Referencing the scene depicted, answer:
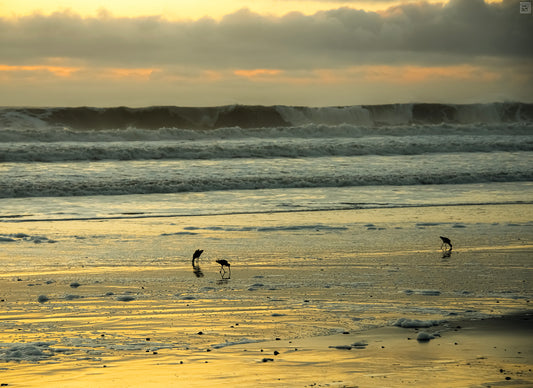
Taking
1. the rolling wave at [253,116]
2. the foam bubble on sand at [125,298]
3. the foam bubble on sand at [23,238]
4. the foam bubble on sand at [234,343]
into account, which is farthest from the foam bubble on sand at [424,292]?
the rolling wave at [253,116]

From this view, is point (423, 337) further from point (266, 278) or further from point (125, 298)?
point (125, 298)

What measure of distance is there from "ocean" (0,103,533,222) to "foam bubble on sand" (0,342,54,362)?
9.50 metres

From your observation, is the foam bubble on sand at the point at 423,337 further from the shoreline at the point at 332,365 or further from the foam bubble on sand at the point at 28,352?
the foam bubble on sand at the point at 28,352

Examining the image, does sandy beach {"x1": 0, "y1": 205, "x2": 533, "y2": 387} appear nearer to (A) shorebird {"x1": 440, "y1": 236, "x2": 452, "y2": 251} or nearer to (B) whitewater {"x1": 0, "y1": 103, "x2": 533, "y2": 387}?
(B) whitewater {"x1": 0, "y1": 103, "x2": 533, "y2": 387}

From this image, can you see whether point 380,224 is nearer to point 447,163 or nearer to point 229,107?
point 447,163

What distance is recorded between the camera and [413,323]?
6898 mm

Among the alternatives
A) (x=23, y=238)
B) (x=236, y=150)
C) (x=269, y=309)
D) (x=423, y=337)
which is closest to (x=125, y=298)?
(x=269, y=309)

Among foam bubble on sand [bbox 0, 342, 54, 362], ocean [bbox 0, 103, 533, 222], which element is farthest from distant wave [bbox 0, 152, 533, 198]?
foam bubble on sand [bbox 0, 342, 54, 362]

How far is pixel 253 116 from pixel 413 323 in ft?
187

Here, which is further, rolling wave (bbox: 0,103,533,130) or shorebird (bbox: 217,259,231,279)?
rolling wave (bbox: 0,103,533,130)

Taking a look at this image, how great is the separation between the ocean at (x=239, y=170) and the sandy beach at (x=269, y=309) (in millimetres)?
4786

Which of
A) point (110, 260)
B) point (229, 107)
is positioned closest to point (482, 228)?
point (110, 260)

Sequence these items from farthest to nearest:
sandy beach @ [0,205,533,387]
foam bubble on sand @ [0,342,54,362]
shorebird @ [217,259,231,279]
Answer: shorebird @ [217,259,231,279]
foam bubble on sand @ [0,342,54,362]
sandy beach @ [0,205,533,387]

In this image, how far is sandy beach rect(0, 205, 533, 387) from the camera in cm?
560
